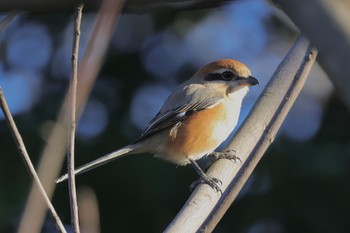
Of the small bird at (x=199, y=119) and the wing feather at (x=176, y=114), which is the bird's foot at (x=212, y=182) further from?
the wing feather at (x=176, y=114)

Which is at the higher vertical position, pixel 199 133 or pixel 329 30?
pixel 329 30

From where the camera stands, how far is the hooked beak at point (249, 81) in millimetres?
3779

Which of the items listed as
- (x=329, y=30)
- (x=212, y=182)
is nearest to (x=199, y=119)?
(x=212, y=182)

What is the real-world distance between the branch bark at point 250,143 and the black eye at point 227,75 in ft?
4.27

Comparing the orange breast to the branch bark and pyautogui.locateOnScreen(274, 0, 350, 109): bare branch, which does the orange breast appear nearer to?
the branch bark

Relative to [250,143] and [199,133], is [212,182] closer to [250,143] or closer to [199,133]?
[250,143]

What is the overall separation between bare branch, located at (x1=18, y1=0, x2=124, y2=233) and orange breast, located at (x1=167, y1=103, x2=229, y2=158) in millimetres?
2705

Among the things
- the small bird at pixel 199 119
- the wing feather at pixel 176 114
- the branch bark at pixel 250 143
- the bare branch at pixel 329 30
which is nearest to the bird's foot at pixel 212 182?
the branch bark at pixel 250 143

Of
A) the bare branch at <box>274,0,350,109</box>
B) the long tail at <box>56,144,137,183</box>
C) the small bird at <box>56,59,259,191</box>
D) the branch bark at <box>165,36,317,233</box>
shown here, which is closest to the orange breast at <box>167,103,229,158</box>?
the small bird at <box>56,59,259,191</box>

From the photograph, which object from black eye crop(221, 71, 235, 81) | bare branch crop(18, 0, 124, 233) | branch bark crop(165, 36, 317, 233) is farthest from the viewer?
black eye crop(221, 71, 235, 81)

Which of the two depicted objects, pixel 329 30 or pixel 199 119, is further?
pixel 199 119

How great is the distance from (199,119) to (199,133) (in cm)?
11

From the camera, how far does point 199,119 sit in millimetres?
3867

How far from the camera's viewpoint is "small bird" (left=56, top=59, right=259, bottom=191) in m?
3.79
